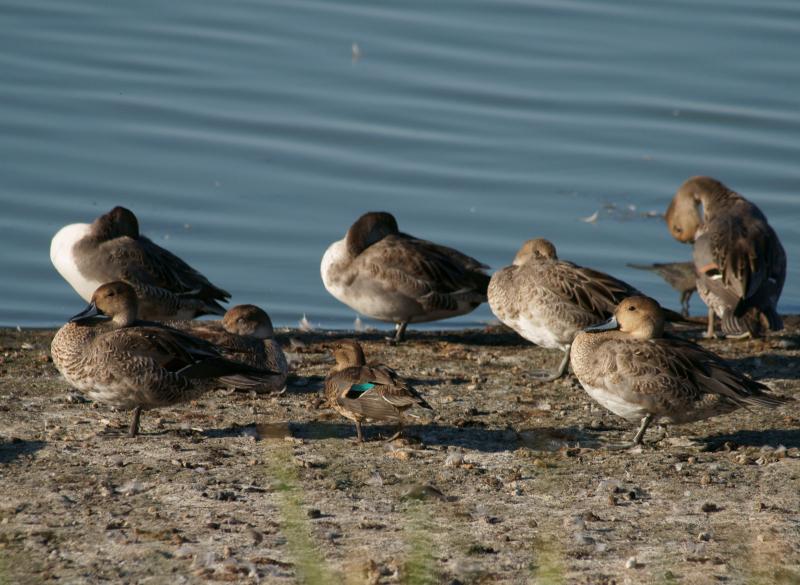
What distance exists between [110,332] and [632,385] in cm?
268

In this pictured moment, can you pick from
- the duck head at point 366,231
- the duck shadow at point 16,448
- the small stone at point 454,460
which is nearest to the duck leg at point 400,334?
the duck head at point 366,231

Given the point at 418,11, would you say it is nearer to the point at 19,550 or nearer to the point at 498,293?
the point at 498,293

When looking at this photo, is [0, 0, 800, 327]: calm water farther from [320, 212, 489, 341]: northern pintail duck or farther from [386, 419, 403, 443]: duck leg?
[386, 419, 403, 443]: duck leg

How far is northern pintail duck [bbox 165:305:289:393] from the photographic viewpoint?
7.62 metres

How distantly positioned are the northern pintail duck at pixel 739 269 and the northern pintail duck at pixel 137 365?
364 centimetres

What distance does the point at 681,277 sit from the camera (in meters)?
10.9

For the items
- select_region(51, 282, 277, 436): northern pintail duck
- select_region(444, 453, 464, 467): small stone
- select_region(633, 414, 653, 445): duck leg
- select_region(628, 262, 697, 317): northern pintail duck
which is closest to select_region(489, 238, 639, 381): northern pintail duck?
select_region(633, 414, 653, 445): duck leg

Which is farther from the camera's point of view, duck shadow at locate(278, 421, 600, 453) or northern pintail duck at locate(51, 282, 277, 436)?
duck shadow at locate(278, 421, 600, 453)

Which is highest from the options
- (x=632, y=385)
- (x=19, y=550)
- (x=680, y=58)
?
(x=680, y=58)

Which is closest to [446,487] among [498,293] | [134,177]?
[498,293]

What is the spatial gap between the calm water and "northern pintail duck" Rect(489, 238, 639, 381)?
239 cm

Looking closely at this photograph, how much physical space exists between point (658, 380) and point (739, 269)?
286 cm

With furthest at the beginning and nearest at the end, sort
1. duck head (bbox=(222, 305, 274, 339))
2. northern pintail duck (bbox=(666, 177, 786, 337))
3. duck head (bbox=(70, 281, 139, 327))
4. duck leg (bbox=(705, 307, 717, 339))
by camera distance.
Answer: duck leg (bbox=(705, 307, 717, 339))
northern pintail duck (bbox=(666, 177, 786, 337))
duck head (bbox=(222, 305, 274, 339))
duck head (bbox=(70, 281, 139, 327))

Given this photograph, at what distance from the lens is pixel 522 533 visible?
5.61m
